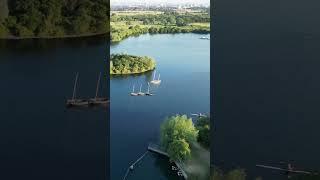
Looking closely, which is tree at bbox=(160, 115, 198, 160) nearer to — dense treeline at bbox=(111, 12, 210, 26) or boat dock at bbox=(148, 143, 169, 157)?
boat dock at bbox=(148, 143, 169, 157)

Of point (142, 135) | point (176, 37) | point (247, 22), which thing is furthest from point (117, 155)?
point (247, 22)

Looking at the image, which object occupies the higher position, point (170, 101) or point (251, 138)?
point (170, 101)

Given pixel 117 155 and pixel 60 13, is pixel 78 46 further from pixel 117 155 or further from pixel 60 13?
pixel 117 155

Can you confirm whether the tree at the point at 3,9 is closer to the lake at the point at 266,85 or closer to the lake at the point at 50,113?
the lake at the point at 50,113

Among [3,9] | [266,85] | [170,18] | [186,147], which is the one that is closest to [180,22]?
[170,18]

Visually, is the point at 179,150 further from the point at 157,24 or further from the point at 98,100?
the point at 157,24

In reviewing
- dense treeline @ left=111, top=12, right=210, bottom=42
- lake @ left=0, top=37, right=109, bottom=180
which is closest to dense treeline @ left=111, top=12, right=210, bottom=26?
dense treeline @ left=111, top=12, right=210, bottom=42
